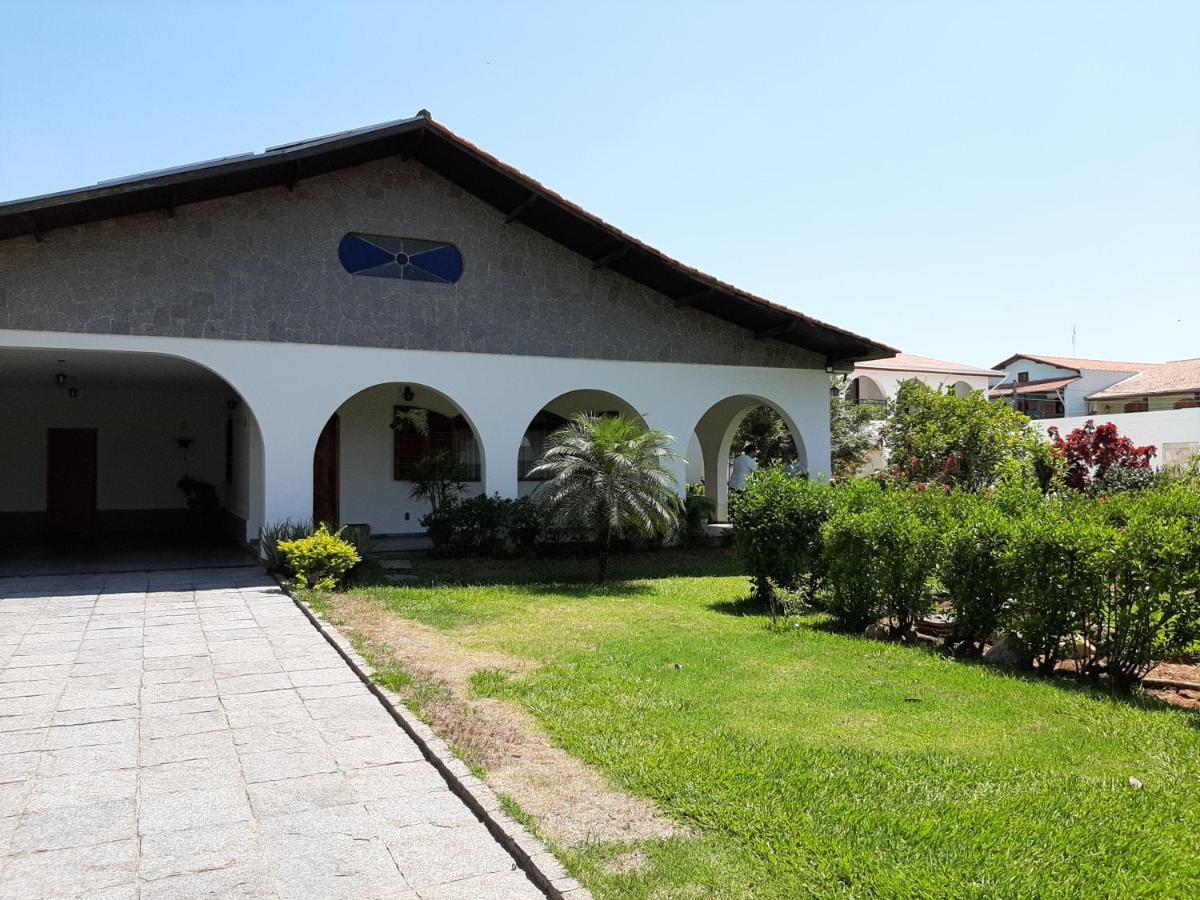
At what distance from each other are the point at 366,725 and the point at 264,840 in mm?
1651

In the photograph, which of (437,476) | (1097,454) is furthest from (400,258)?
(1097,454)

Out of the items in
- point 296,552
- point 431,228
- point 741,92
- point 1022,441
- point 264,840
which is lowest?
Result: point 264,840

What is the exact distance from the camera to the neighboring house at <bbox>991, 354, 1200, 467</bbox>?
23156mm

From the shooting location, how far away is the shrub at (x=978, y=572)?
7.20 metres

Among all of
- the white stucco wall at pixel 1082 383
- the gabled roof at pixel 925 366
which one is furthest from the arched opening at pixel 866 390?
the white stucco wall at pixel 1082 383

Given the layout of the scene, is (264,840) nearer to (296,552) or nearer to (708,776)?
(708,776)

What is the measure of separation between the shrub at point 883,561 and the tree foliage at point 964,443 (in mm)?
7239

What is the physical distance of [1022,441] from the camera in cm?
1585

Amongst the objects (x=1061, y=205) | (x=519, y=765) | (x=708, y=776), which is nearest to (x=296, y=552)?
(x=519, y=765)

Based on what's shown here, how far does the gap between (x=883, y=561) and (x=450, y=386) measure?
25.2 feet

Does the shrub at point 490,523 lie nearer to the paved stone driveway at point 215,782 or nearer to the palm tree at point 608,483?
the palm tree at point 608,483

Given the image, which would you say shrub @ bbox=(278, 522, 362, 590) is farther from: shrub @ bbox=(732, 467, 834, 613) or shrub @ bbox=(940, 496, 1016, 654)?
shrub @ bbox=(940, 496, 1016, 654)

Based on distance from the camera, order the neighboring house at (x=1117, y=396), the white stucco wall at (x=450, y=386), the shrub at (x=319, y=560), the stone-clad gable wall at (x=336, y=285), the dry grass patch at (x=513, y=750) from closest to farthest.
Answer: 1. the dry grass patch at (x=513, y=750)
2. the shrub at (x=319, y=560)
3. the stone-clad gable wall at (x=336, y=285)
4. the white stucco wall at (x=450, y=386)
5. the neighboring house at (x=1117, y=396)

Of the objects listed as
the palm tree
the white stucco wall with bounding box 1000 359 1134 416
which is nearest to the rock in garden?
the palm tree
